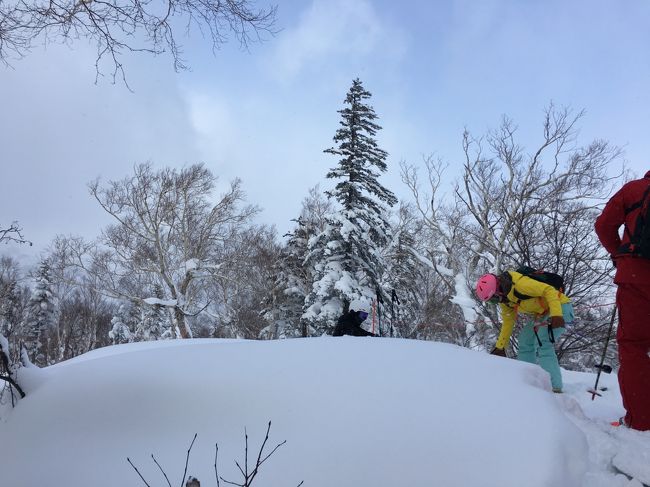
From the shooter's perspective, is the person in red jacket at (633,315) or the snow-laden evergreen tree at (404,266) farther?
the snow-laden evergreen tree at (404,266)

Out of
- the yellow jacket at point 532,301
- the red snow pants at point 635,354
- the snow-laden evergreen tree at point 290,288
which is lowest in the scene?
the red snow pants at point 635,354

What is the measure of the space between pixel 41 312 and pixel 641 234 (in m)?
34.7

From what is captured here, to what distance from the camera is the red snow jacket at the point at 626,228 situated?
2.23 metres

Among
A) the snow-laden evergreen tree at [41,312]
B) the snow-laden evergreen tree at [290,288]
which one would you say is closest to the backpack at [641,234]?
the snow-laden evergreen tree at [290,288]

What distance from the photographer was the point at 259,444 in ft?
4.95

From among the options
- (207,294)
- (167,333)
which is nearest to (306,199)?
(207,294)

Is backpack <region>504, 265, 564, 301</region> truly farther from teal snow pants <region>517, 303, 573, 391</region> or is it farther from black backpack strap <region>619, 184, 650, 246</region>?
black backpack strap <region>619, 184, 650, 246</region>

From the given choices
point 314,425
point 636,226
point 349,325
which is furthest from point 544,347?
point 349,325

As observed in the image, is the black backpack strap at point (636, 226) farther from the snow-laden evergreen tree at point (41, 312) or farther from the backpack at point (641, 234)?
the snow-laden evergreen tree at point (41, 312)

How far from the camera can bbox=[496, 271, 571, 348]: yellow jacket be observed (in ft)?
10.4

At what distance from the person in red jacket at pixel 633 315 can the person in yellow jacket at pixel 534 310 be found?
30.6 inches

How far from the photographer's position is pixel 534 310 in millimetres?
3453

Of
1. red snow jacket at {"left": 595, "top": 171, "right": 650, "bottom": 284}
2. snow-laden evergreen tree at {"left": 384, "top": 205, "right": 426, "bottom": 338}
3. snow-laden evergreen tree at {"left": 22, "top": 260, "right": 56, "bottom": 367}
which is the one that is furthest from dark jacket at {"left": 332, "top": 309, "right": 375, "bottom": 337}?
snow-laden evergreen tree at {"left": 22, "top": 260, "right": 56, "bottom": 367}

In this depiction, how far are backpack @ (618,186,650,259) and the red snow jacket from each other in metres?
0.03
